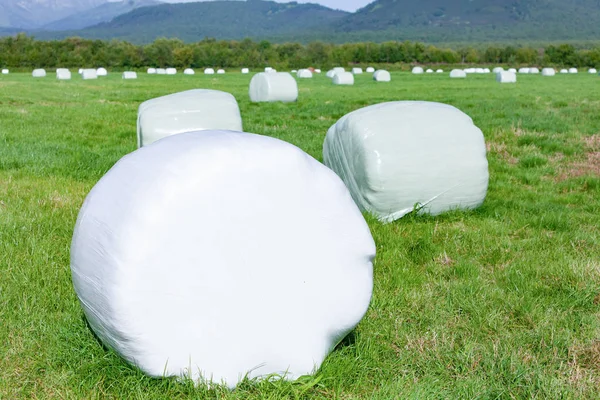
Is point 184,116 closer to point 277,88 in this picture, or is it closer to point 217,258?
point 217,258

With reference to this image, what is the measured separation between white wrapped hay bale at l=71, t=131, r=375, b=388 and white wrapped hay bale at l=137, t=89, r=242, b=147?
5194mm

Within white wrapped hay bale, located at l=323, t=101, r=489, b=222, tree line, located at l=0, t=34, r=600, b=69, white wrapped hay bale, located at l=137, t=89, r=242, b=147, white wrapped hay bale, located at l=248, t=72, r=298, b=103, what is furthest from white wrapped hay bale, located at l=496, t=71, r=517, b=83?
tree line, located at l=0, t=34, r=600, b=69

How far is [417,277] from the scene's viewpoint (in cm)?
473

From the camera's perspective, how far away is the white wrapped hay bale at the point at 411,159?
6.39 meters

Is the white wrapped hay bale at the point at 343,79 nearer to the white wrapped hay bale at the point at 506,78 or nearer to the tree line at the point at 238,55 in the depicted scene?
the white wrapped hay bale at the point at 506,78

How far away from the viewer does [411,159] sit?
21.1 feet

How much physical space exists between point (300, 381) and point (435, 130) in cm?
414

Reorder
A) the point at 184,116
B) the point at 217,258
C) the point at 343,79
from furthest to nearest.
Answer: the point at 343,79 → the point at 184,116 → the point at 217,258

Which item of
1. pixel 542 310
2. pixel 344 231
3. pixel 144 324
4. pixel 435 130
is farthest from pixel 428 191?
pixel 144 324

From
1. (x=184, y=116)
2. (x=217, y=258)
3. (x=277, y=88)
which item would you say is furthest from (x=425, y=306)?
(x=277, y=88)

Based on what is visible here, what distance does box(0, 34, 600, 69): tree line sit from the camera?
65250mm

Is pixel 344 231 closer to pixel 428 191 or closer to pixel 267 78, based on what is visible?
pixel 428 191

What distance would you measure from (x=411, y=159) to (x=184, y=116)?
11.7ft

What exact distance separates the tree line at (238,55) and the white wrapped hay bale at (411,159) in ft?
206
